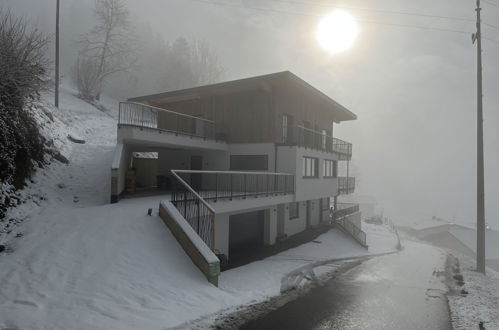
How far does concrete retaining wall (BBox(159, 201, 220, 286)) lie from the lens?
837 cm

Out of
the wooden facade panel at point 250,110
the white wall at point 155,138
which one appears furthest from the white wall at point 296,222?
the white wall at point 155,138

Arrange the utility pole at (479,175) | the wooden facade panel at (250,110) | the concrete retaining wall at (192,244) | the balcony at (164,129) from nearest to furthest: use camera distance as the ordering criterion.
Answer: the concrete retaining wall at (192,244) → the balcony at (164,129) → the utility pole at (479,175) → the wooden facade panel at (250,110)

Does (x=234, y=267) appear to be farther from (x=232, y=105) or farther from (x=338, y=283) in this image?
(x=232, y=105)

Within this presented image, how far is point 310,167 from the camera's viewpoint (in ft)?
66.8

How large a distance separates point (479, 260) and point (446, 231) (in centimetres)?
4739

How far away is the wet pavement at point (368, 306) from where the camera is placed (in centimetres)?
707

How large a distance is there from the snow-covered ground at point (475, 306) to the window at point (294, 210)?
1007cm

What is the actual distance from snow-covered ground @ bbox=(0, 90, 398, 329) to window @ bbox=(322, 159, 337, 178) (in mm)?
10362

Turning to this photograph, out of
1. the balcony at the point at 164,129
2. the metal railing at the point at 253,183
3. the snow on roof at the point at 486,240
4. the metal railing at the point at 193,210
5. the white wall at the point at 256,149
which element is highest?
the balcony at the point at 164,129

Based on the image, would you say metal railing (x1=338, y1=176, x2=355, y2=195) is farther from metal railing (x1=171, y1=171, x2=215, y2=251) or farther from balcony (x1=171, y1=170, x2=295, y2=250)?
metal railing (x1=171, y1=171, x2=215, y2=251)

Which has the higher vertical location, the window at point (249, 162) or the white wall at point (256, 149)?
the white wall at point (256, 149)

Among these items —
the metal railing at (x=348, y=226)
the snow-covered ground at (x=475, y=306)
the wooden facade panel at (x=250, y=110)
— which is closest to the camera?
the snow-covered ground at (x=475, y=306)

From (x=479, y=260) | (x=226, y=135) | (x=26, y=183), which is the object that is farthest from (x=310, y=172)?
(x=26, y=183)

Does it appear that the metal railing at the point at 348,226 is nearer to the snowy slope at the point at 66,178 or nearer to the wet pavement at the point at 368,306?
the wet pavement at the point at 368,306
